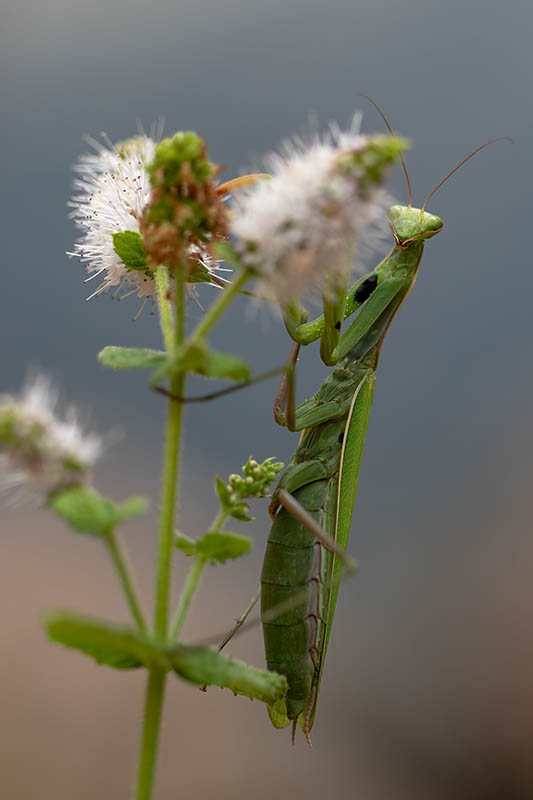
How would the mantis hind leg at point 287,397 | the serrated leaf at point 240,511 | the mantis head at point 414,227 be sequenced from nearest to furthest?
the serrated leaf at point 240,511 → the mantis hind leg at point 287,397 → the mantis head at point 414,227

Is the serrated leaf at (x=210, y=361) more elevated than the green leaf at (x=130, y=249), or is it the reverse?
the green leaf at (x=130, y=249)

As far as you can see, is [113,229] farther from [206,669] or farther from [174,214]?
[206,669]

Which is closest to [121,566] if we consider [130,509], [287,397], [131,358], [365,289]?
[130,509]

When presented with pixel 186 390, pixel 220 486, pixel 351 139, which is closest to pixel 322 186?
pixel 351 139

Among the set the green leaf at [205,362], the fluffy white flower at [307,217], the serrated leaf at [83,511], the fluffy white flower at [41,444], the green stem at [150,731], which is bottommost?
the green stem at [150,731]

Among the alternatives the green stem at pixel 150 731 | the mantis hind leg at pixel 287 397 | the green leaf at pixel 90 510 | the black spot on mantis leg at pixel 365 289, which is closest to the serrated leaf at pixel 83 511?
the green leaf at pixel 90 510

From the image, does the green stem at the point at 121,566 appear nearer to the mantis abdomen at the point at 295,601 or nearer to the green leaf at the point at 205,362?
the green leaf at the point at 205,362

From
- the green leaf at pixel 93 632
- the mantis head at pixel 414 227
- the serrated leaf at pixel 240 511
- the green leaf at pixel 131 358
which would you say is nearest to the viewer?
the green leaf at pixel 93 632
